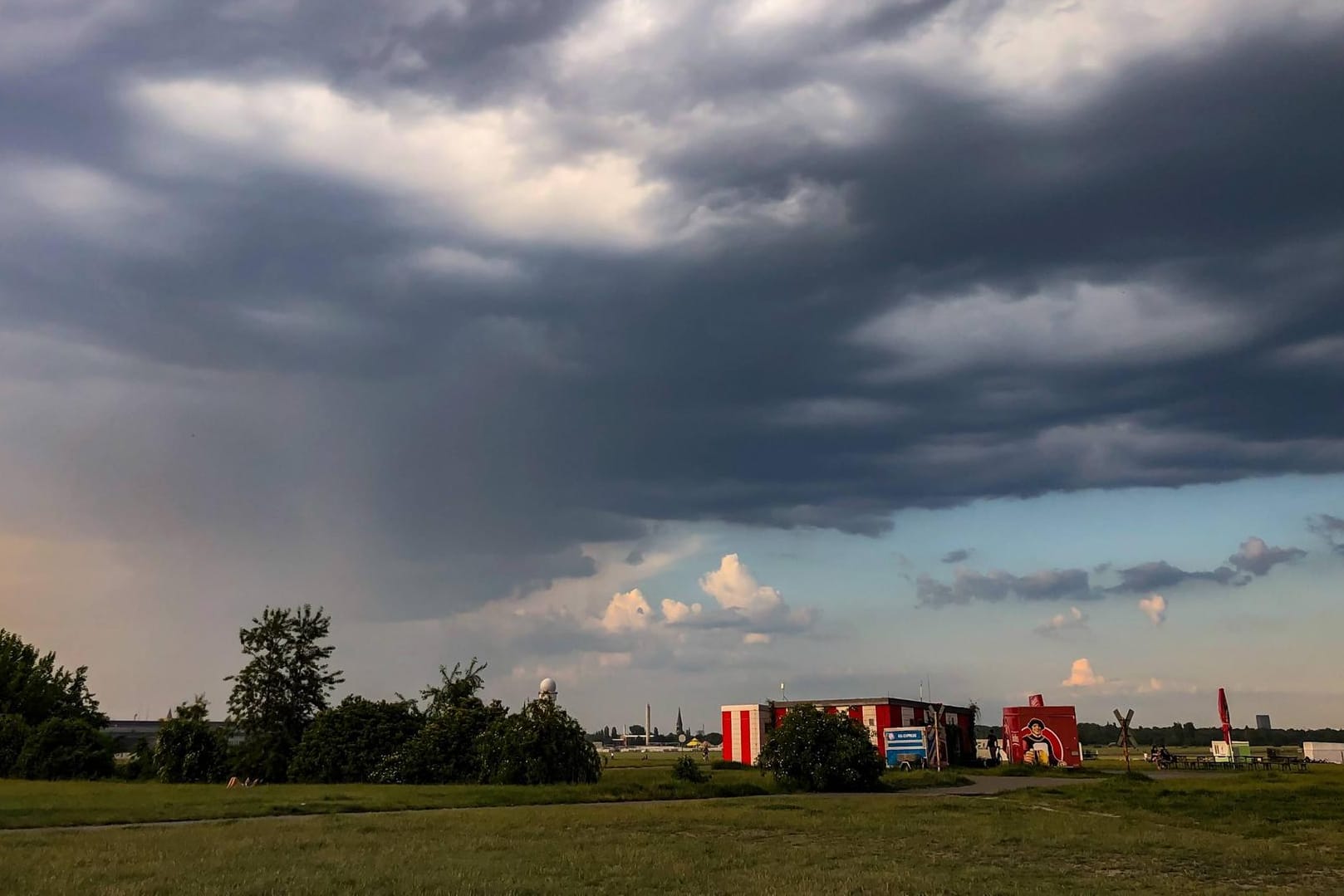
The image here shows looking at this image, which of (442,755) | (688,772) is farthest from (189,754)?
(688,772)

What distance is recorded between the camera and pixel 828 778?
5325 centimetres

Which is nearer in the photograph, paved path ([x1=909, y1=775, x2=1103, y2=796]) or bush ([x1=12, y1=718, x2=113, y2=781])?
paved path ([x1=909, y1=775, x2=1103, y2=796])

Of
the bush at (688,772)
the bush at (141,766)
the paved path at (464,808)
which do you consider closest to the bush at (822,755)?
the paved path at (464,808)

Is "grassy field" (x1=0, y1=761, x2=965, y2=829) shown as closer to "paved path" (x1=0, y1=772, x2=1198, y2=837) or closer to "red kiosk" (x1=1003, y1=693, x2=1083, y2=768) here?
"paved path" (x1=0, y1=772, x2=1198, y2=837)

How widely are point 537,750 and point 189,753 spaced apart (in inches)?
925

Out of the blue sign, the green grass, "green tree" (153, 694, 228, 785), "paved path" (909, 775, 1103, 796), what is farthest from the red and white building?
"green tree" (153, 694, 228, 785)

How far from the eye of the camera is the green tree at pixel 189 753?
2340 inches

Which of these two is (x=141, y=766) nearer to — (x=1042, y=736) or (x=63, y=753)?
(x=63, y=753)

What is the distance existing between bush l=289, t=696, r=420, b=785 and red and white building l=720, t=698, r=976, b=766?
40619 mm

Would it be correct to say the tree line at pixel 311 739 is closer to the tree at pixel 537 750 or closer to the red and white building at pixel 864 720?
the tree at pixel 537 750

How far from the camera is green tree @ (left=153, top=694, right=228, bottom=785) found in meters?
59.4

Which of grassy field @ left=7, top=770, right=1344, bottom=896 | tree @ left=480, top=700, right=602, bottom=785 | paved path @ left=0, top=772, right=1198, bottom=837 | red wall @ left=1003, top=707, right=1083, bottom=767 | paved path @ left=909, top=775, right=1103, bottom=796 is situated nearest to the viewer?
grassy field @ left=7, top=770, right=1344, bottom=896

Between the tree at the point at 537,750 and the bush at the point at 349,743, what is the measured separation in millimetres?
7168

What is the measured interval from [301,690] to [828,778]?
35.2 meters
